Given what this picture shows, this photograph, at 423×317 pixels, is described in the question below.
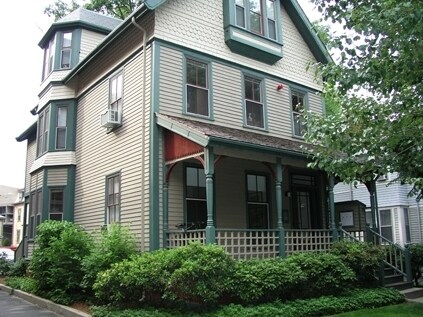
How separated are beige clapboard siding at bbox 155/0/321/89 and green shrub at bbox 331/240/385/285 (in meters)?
4.94

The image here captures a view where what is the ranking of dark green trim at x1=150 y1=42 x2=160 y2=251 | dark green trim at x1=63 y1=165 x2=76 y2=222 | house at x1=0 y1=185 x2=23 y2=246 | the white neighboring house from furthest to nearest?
house at x1=0 y1=185 x2=23 y2=246, the white neighboring house, dark green trim at x1=63 y1=165 x2=76 y2=222, dark green trim at x1=150 y1=42 x2=160 y2=251

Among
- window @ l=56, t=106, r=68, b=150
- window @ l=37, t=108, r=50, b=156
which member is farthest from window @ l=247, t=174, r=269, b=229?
window @ l=37, t=108, r=50, b=156

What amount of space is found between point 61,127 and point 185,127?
771cm

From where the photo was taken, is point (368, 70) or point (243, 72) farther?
point (243, 72)

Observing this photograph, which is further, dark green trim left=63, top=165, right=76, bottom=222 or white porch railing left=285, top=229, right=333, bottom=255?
dark green trim left=63, top=165, right=76, bottom=222

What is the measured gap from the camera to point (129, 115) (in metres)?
12.7

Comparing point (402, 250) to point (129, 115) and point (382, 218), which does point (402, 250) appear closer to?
point (129, 115)

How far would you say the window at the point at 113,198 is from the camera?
12.9 m

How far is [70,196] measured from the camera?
15680 mm

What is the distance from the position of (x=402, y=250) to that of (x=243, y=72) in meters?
7.06

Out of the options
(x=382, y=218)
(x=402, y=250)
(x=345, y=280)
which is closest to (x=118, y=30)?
(x=345, y=280)

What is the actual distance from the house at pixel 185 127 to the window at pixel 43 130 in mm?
111

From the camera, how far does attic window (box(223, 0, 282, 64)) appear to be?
45.2ft

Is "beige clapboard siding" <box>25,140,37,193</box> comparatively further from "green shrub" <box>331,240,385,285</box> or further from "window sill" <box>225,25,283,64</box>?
"green shrub" <box>331,240,385,285</box>
